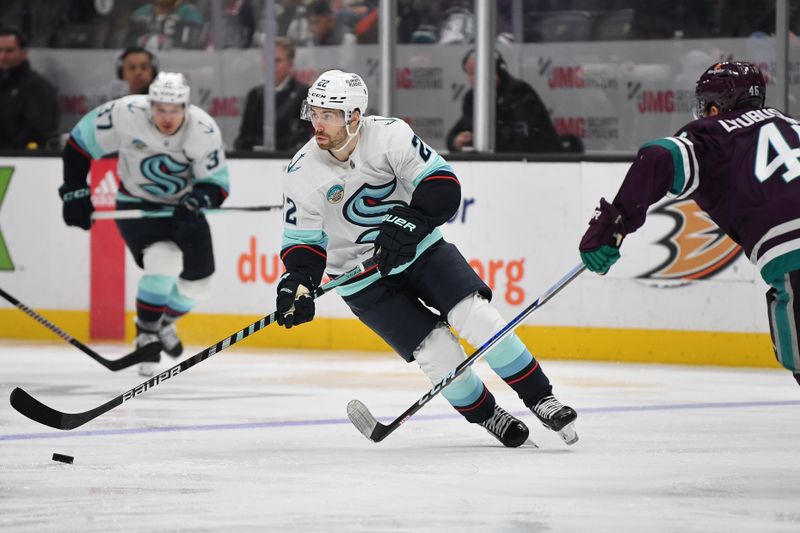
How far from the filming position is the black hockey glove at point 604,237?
3.46 meters

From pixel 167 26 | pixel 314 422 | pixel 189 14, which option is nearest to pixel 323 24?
pixel 189 14

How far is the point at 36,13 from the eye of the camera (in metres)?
8.45

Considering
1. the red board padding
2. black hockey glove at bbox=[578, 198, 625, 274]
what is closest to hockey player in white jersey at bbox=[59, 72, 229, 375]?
the red board padding

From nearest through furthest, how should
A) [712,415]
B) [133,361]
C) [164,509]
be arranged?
1. [164,509]
2. [712,415]
3. [133,361]

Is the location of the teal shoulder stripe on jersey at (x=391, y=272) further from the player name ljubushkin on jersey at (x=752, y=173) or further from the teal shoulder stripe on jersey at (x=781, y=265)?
the teal shoulder stripe on jersey at (x=781, y=265)

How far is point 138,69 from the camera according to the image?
26.0 feet

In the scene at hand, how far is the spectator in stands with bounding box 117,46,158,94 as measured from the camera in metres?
7.86

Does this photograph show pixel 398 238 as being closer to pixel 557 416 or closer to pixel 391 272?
pixel 391 272

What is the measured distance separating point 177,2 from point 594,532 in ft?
18.8

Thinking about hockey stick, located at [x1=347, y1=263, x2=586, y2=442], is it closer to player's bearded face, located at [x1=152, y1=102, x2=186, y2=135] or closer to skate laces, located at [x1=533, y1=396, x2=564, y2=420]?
skate laces, located at [x1=533, y1=396, x2=564, y2=420]

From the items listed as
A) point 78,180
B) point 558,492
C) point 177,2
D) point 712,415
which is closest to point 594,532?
point 558,492

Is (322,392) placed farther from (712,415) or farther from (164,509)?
(164,509)

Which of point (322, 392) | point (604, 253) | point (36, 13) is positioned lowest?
point (322, 392)

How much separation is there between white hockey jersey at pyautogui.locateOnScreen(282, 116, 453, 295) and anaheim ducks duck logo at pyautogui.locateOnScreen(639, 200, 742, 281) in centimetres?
251
